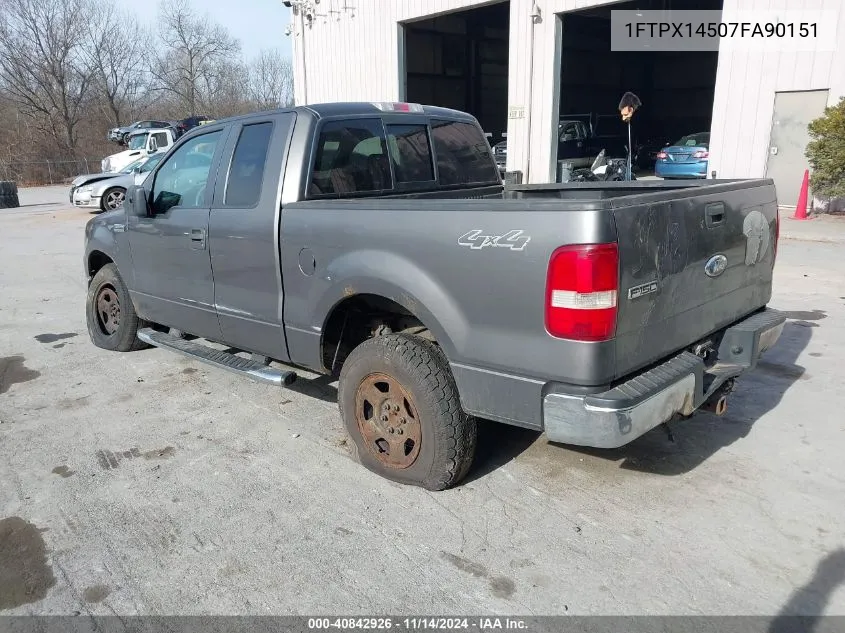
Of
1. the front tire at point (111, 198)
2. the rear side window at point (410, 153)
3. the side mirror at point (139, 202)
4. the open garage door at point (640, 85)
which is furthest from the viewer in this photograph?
the open garage door at point (640, 85)

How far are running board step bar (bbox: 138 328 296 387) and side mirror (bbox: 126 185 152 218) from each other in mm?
983

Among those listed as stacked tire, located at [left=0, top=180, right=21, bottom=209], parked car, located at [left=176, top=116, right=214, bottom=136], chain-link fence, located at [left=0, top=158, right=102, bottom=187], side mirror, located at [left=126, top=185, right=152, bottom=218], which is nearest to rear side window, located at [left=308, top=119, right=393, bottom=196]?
side mirror, located at [left=126, top=185, right=152, bottom=218]

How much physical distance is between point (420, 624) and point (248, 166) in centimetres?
296

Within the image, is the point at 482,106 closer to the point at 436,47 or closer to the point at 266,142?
the point at 436,47

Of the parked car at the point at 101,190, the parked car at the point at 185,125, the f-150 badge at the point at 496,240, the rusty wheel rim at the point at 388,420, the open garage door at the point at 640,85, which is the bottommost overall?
the rusty wheel rim at the point at 388,420

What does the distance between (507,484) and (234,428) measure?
6.17 feet

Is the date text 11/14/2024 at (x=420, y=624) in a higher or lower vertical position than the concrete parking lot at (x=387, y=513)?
lower

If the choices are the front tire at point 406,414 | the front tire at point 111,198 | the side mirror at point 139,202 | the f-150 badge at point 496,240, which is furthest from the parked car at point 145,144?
the f-150 badge at point 496,240

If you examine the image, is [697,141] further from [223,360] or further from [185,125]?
[185,125]

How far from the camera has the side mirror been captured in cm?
480

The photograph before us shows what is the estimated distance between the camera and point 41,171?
126 ft

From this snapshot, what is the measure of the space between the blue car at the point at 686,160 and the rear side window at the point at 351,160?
16.4m

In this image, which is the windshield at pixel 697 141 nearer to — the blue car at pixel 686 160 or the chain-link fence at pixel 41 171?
the blue car at pixel 686 160

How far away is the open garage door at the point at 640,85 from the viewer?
29844 mm
